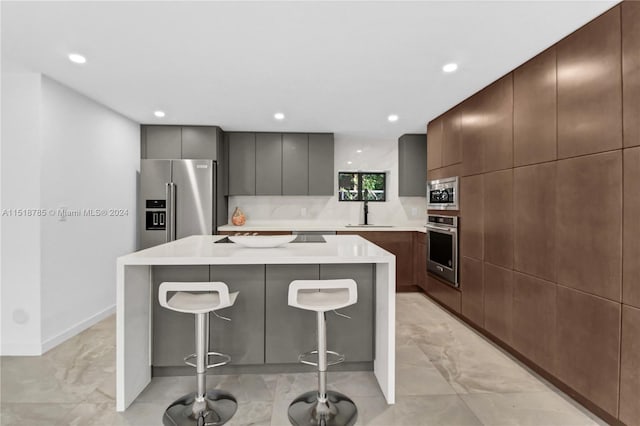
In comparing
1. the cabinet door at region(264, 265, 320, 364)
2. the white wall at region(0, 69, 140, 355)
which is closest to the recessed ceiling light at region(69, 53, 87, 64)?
the white wall at region(0, 69, 140, 355)

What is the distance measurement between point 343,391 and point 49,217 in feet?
9.26

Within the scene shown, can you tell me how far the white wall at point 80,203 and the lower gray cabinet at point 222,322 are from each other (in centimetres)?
130

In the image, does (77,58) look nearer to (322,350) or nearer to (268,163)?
(268,163)

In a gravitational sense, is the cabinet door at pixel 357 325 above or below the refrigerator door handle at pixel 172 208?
below

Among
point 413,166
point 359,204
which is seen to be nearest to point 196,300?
point 359,204

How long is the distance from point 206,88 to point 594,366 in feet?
11.5

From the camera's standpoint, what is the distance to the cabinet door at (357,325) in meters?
2.40

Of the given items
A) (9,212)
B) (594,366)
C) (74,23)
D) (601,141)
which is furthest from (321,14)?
(9,212)

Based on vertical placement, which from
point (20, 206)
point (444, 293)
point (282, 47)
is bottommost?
point (444, 293)

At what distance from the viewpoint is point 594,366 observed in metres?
1.93

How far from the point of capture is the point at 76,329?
3.17m

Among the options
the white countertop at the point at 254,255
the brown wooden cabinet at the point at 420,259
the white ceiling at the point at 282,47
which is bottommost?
the brown wooden cabinet at the point at 420,259

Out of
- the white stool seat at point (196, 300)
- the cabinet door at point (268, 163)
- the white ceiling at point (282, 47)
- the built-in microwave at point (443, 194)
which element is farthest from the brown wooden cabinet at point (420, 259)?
the white stool seat at point (196, 300)

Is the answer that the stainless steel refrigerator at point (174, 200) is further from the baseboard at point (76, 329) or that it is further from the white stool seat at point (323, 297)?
the white stool seat at point (323, 297)
